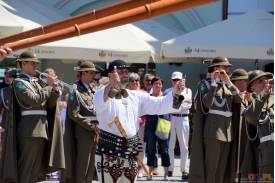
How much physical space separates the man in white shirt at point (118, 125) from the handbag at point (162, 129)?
476 cm

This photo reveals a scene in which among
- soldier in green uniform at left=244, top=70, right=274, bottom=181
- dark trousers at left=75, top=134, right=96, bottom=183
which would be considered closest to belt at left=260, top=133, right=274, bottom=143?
soldier in green uniform at left=244, top=70, right=274, bottom=181

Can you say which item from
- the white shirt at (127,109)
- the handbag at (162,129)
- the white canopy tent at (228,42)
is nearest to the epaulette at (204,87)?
the white shirt at (127,109)

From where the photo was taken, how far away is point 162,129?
11.3 meters

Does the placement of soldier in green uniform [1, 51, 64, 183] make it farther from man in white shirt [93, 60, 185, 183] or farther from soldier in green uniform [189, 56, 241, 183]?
soldier in green uniform [189, 56, 241, 183]

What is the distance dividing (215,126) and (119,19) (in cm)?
394

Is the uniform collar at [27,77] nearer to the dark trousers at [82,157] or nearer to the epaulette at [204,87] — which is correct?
the dark trousers at [82,157]

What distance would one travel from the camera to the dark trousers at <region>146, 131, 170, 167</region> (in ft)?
36.9

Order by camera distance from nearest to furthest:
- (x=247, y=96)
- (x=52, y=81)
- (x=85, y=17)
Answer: (x=85, y=17) → (x=52, y=81) → (x=247, y=96)

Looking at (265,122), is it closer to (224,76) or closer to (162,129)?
(224,76)

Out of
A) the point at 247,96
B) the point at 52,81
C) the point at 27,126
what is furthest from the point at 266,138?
the point at 27,126

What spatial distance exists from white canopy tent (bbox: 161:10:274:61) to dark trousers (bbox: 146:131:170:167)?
2.38 meters

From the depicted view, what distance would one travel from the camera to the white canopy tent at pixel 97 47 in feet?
42.8

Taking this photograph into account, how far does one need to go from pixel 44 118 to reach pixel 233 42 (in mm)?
6230

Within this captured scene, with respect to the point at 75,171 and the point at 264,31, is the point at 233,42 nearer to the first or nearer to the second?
the point at 264,31
